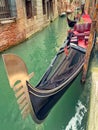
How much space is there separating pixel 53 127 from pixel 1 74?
2.26 m

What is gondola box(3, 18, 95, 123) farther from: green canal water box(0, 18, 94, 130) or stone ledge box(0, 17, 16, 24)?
stone ledge box(0, 17, 16, 24)

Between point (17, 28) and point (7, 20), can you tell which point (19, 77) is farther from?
point (17, 28)

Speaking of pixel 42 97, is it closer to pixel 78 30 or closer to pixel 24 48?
pixel 78 30

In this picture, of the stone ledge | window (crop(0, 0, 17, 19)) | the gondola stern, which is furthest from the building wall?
the gondola stern

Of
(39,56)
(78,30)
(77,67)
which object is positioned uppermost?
(78,30)

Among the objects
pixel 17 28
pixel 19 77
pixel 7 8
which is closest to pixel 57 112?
pixel 19 77

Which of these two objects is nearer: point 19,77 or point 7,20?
point 19,77

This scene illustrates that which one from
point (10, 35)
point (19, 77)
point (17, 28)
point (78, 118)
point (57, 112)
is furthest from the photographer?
point (17, 28)

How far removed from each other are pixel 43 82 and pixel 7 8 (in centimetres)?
448

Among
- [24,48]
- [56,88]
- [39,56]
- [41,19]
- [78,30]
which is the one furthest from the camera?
[41,19]

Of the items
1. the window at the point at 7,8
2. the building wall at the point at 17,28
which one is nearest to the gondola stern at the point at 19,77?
the building wall at the point at 17,28

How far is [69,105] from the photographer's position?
3.02 metres

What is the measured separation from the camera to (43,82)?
2713 millimetres

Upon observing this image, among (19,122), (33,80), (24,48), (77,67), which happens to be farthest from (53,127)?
(24,48)
